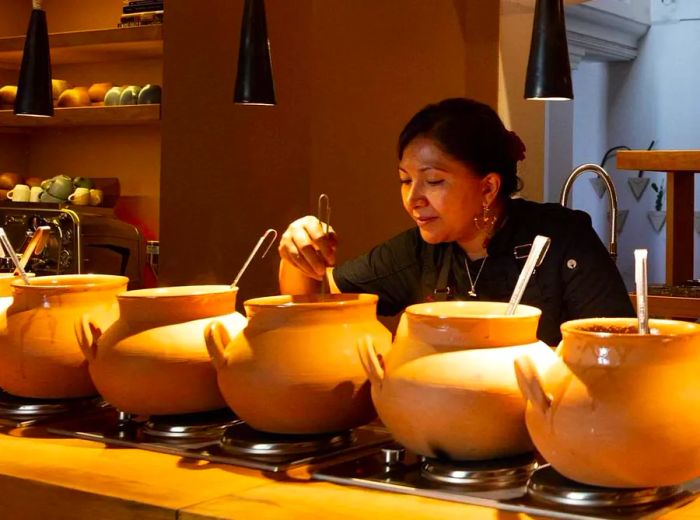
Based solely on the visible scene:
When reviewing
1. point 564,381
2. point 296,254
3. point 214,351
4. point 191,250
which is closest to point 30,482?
point 214,351

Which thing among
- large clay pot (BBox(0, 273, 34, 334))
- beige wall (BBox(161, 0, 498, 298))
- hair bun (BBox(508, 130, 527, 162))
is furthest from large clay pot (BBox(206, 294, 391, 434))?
beige wall (BBox(161, 0, 498, 298))

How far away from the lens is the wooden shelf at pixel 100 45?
4891mm

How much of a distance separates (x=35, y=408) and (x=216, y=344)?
0.36 m

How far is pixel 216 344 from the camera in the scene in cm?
128

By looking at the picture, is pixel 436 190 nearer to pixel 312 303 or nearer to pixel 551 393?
pixel 312 303

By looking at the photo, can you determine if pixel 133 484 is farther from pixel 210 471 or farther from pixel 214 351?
pixel 214 351

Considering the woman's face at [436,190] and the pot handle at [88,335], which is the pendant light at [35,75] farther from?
the pot handle at [88,335]

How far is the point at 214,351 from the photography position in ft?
4.19

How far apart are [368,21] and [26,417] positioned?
298 cm

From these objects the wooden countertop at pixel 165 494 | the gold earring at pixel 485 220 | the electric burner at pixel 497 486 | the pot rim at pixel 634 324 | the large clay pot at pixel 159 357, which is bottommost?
the wooden countertop at pixel 165 494

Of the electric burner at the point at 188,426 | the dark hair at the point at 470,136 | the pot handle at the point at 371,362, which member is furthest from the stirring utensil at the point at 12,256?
the dark hair at the point at 470,136

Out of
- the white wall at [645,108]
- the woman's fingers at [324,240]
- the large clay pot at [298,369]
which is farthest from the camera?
the white wall at [645,108]

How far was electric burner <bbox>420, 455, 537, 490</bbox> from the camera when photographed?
1.07 meters

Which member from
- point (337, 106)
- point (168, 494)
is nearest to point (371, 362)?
point (168, 494)
